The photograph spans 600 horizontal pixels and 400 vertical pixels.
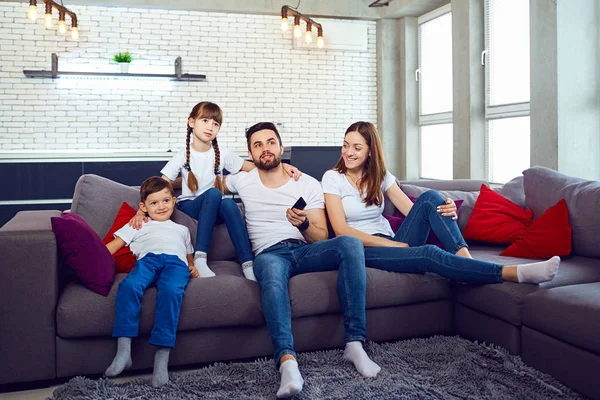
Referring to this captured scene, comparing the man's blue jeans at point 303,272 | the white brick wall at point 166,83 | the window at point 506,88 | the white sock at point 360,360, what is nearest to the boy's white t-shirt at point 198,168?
the man's blue jeans at point 303,272

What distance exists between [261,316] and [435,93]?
17.4ft

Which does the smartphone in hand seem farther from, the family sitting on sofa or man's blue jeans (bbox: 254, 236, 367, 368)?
man's blue jeans (bbox: 254, 236, 367, 368)

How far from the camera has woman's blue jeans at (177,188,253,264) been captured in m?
3.11

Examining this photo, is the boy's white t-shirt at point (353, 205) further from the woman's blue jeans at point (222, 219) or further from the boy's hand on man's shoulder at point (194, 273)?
the boy's hand on man's shoulder at point (194, 273)

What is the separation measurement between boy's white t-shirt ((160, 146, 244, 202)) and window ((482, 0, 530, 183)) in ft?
10.5

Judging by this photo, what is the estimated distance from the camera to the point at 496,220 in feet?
11.6

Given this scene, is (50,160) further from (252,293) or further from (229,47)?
(252,293)

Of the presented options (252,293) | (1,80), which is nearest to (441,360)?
(252,293)

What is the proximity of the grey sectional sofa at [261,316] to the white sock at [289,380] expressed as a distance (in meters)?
0.41

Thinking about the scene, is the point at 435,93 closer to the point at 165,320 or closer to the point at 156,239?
the point at 156,239

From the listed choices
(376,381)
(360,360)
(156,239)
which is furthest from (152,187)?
(376,381)

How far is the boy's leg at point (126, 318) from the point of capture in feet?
8.06

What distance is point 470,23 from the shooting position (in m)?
6.11

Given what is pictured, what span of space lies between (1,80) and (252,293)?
550 cm
